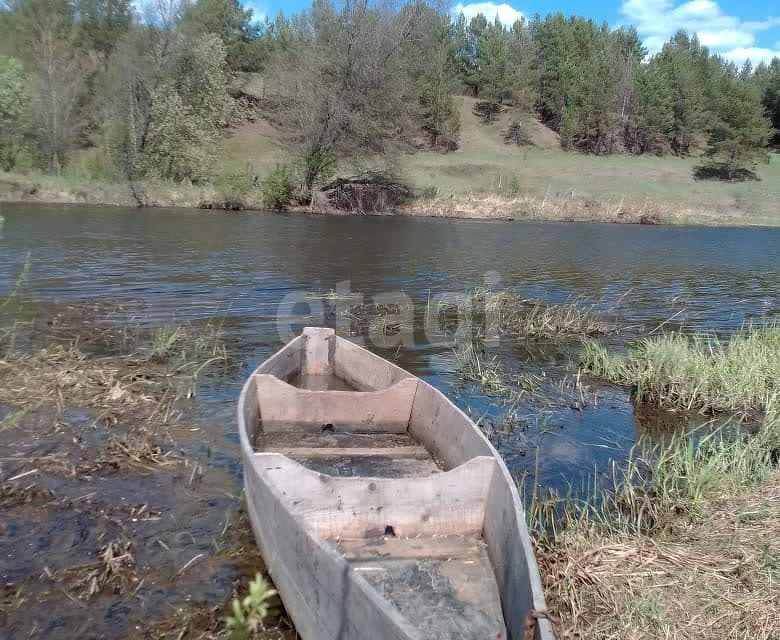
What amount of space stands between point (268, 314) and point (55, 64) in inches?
1071

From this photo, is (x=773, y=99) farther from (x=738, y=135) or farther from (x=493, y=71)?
(x=493, y=71)

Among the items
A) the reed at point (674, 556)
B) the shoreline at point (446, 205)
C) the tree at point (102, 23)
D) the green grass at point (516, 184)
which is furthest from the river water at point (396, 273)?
the tree at point (102, 23)

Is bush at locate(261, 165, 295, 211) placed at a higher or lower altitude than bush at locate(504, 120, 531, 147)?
lower

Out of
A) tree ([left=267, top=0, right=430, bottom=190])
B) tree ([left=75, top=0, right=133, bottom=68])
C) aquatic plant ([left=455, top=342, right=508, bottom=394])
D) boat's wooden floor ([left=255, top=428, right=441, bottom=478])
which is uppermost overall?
tree ([left=75, top=0, right=133, bottom=68])

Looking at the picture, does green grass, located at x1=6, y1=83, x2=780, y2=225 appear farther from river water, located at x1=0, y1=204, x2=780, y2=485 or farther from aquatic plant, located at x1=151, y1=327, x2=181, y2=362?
aquatic plant, located at x1=151, y1=327, x2=181, y2=362

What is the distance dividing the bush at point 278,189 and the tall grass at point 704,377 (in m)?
25.4

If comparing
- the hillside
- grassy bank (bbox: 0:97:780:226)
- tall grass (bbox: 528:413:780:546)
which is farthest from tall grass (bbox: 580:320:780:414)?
the hillside

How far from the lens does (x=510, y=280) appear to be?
17375mm

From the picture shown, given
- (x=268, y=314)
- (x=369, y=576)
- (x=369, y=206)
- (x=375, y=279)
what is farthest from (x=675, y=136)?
(x=369, y=576)

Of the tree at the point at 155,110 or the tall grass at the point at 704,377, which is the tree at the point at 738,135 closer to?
the tree at the point at 155,110

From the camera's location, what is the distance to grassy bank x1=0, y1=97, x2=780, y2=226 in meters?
31.6

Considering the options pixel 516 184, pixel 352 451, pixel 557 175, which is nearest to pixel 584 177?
pixel 557 175

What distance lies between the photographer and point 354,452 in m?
5.78

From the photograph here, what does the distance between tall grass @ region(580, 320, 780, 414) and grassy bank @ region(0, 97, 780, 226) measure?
1020 inches
